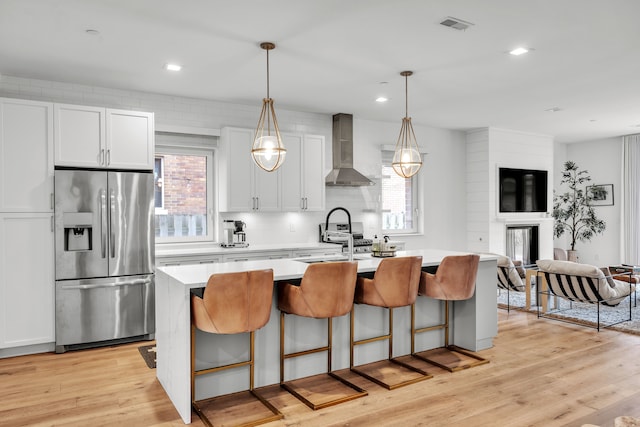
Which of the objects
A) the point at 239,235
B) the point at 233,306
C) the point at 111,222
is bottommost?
the point at 233,306

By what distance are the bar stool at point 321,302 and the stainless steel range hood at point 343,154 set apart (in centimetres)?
319

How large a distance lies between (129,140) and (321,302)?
2.83 metres

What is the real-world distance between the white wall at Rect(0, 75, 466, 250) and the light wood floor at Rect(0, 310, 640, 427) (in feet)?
8.57

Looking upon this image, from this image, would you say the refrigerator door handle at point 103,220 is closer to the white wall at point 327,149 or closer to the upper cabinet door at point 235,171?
the white wall at point 327,149

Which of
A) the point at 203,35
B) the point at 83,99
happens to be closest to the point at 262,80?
the point at 203,35

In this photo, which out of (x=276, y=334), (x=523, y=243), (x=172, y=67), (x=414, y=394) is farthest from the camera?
(x=523, y=243)

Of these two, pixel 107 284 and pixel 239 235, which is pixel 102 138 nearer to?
pixel 107 284

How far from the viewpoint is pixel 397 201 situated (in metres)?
7.54

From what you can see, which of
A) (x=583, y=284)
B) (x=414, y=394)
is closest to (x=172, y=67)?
(x=414, y=394)

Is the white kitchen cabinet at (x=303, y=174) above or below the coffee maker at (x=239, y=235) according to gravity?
above

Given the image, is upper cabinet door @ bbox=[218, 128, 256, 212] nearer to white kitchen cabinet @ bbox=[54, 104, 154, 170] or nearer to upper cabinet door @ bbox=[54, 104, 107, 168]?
white kitchen cabinet @ bbox=[54, 104, 154, 170]

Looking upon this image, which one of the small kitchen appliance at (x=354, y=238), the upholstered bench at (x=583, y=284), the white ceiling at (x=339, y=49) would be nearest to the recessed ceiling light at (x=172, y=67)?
the white ceiling at (x=339, y=49)

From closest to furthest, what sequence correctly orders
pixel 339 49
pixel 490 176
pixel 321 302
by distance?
pixel 321 302 < pixel 339 49 < pixel 490 176

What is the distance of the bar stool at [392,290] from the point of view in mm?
→ 3578
